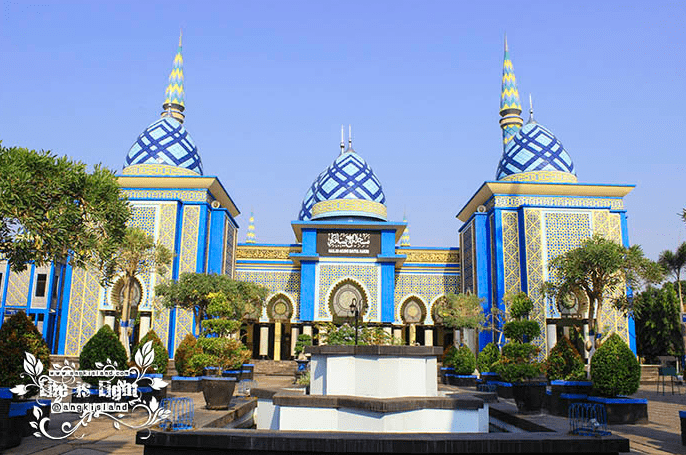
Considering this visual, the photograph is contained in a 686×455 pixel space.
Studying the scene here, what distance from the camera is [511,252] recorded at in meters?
22.4

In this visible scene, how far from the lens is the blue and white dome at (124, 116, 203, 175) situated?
80.1 feet

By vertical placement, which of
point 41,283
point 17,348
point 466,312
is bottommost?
point 17,348

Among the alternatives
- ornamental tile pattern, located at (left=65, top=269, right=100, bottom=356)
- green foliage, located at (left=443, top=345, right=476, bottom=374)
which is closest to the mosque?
ornamental tile pattern, located at (left=65, top=269, right=100, bottom=356)

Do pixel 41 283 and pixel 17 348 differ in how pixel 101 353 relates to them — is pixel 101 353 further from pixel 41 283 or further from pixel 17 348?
pixel 41 283

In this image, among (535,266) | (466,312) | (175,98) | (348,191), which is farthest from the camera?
(175,98)

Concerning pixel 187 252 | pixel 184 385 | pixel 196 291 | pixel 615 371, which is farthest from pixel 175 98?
pixel 615 371

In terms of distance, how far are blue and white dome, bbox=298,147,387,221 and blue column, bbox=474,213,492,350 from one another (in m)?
5.52

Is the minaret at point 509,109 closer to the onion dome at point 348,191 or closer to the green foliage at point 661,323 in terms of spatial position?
the onion dome at point 348,191

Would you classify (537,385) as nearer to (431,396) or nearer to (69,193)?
(431,396)

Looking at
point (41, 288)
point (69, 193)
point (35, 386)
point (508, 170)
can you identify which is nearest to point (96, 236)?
point (69, 193)

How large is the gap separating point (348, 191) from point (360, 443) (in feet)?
77.7

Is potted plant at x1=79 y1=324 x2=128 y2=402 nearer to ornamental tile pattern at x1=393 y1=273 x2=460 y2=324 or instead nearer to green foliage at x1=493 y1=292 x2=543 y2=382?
green foliage at x1=493 y1=292 x2=543 y2=382

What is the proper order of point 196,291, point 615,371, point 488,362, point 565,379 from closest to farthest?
point 615,371, point 565,379, point 488,362, point 196,291

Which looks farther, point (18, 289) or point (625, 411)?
point (18, 289)
